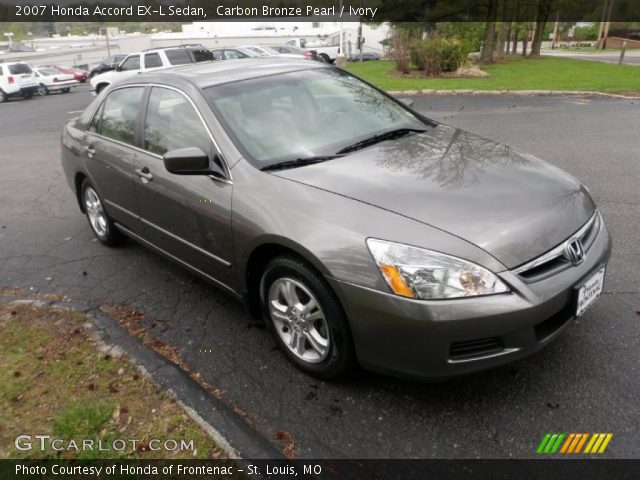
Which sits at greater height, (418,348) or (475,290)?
(475,290)

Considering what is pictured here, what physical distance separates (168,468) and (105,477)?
11.2 inches

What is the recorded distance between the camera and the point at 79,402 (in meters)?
2.74

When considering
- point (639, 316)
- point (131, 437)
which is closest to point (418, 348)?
point (131, 437)

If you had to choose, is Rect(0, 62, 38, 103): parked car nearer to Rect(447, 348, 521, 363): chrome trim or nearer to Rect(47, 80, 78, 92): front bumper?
Rect(47, 80, 78, 92): front bumper

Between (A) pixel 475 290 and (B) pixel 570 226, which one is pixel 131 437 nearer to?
(A) pixel 475 290

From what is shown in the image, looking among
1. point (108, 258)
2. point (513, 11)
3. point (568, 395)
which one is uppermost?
point (513, 11)

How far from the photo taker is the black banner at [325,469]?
84.7 inches

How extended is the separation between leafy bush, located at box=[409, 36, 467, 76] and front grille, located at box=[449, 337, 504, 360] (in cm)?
1890

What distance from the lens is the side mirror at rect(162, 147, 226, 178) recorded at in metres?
2.95

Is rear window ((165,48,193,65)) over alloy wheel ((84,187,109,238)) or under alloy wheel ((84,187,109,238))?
over

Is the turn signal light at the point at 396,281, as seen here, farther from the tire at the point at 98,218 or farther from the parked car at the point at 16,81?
the parked car at the point at 16,81

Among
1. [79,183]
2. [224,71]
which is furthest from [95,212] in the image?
[224,71]

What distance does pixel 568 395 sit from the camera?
255 cm

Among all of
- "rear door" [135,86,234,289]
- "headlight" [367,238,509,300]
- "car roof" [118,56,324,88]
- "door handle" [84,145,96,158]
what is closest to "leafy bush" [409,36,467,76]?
"car roof" [118,56,324,88]
